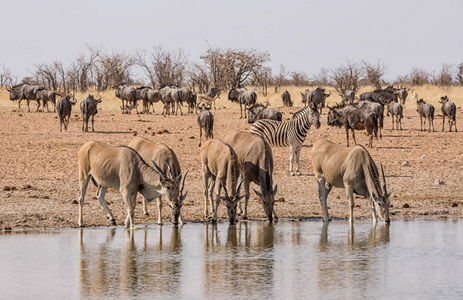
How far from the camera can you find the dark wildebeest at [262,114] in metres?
30.7

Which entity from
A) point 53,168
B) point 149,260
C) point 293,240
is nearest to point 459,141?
point 53,168

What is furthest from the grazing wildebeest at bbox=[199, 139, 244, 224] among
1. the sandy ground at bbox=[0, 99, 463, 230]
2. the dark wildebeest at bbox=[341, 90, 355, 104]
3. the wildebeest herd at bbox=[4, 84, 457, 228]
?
the dark wildebeest at bbox=[341, 90, 355, 104]

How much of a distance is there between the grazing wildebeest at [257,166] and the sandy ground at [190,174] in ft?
2.37

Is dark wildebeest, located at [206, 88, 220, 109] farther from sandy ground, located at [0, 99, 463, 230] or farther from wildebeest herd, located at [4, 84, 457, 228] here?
wildebeest herd, located at [4, 84, 457, 228]

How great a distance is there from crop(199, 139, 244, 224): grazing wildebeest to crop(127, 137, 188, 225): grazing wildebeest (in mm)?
749

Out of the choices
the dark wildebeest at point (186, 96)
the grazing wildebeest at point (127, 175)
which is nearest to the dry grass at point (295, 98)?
the dark wildebeest at point (186, 96)

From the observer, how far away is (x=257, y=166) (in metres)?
13.9

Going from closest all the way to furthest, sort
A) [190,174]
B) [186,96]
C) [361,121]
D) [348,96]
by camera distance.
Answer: [190,174] < [361,121] < [186,96] < [348,96]

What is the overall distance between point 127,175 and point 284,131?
9.12m

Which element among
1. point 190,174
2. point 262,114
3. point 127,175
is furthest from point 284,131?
point 262,114

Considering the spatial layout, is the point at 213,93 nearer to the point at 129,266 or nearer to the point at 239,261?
the point at 239,261

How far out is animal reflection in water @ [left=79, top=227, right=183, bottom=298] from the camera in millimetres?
8266

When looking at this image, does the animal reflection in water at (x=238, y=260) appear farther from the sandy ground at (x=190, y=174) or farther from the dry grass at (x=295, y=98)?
the dry grass at (x=295, y=98)

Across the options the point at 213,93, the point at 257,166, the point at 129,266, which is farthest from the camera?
the point at 213,93
